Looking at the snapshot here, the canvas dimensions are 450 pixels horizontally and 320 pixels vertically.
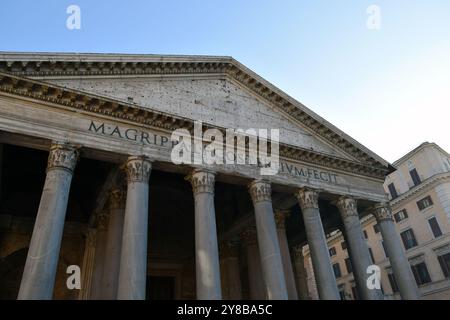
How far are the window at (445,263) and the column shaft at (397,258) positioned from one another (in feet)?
38.6

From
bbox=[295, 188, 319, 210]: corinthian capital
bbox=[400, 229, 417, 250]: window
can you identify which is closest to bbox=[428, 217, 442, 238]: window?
bbox=[400, 229, 417, 250]: window

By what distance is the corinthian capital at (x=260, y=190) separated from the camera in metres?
11.1

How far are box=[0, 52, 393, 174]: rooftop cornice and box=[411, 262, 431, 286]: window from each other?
12.7m

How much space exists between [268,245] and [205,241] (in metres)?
1.98

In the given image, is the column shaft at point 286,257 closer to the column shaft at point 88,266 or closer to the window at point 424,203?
the column shaft at point 88,266

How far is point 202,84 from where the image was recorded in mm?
12633

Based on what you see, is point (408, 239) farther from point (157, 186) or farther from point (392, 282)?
point (157, 186)

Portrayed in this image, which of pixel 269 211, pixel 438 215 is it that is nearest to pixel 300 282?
pixel 269 211

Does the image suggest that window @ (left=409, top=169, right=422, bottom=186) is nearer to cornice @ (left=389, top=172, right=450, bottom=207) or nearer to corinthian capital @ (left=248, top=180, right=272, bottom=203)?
cornice @ (left=389, top=172, right=450, bottom=207)

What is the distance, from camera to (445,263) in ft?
73.6

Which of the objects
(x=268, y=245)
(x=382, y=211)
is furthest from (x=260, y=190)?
(x=382, y=211)

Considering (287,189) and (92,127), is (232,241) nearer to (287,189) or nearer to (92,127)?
(287,189)

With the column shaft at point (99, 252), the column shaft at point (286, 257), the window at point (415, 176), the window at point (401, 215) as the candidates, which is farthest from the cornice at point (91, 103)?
the window at point (401, 215)
